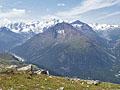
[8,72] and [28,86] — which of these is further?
[8,72]

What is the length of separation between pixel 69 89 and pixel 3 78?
6807 mm

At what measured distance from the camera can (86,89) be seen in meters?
32.8

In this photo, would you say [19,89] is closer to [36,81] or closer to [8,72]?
[36,81]

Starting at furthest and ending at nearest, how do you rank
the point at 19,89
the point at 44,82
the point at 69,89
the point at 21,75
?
the point at 21,75
the point at 44,82
the point at 69,89
the point at 19,89

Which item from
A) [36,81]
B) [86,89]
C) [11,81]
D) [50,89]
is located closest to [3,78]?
[11,81]

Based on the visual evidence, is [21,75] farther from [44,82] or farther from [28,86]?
[28,86]

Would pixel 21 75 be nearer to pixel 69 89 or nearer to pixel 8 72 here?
pixel 8 72

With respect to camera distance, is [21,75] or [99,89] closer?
[99,89]

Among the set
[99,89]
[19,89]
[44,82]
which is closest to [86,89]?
[99,89]

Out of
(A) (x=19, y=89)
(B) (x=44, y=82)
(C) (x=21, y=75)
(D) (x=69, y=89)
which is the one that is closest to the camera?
(A) (x=19, y=89)

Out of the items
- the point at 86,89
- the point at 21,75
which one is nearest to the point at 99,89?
the point at 86,89

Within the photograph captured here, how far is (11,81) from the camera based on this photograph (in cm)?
3200

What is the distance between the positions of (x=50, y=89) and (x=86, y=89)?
4.49m

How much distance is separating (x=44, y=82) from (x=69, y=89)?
3491mm
